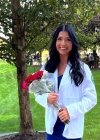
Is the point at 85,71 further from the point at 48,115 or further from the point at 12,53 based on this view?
the point at 12,53

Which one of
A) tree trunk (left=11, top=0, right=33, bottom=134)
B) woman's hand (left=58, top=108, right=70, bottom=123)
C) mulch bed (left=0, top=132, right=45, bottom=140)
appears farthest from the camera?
mulch bed (left=0, top=132, right=45, bottom=140)

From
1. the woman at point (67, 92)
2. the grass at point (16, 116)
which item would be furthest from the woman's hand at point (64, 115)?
the grass at point (16, 116)

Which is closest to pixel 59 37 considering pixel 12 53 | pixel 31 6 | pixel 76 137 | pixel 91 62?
pixel 76 137

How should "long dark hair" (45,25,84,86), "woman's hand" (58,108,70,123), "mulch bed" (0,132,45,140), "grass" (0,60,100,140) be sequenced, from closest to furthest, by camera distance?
"woman's hand" (58,108,70,123), "long dark hair" (45,25,84,86), "mulch bed" (0,132,45,140), "grass" (0,60,100,140)

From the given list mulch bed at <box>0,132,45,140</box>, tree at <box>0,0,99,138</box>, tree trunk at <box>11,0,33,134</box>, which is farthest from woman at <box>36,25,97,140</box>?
mulch bed at <box>0,132,45,140</box>

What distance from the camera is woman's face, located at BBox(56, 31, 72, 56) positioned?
418 cm

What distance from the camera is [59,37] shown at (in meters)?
4.25

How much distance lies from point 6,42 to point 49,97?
3972 mm

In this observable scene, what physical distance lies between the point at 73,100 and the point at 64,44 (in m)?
0.53

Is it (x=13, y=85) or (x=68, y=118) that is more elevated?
(x=68, y=118)

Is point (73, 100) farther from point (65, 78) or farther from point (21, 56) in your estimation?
point (21, 56)

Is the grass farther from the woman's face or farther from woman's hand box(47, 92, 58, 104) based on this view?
woman's hand box(47, 92, 58, 104)

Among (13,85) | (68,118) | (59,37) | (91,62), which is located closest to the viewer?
(68,118)

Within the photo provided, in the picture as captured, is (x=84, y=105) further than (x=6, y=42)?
No
